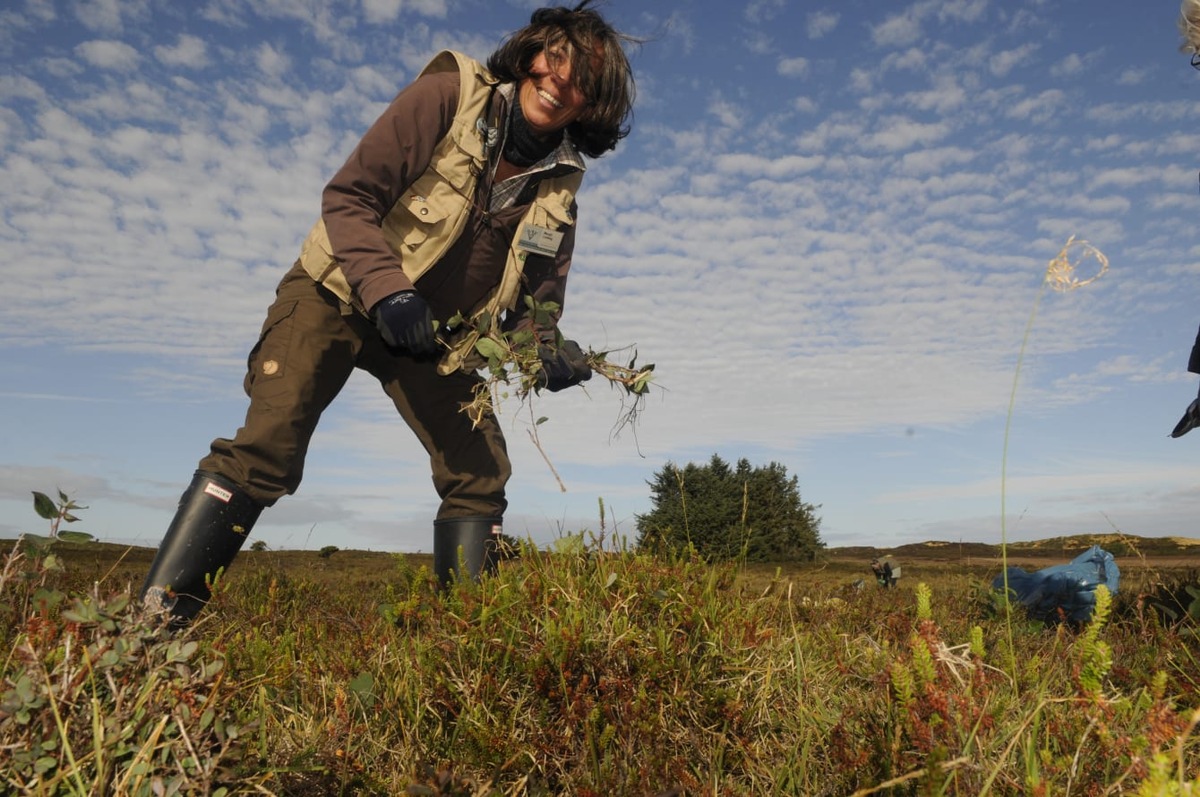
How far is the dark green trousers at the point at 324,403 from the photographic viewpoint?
353cm

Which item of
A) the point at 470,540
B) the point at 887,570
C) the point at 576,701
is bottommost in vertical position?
the point at 576,701

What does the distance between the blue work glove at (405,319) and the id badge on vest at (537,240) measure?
2.69ft

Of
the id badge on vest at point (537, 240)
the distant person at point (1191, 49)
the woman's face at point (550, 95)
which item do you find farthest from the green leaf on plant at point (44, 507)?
the distant person at point (1191, 49)

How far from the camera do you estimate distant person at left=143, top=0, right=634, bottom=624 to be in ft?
11.4

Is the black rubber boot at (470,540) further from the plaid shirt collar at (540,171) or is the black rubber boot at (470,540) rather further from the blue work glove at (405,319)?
the plaid shirt collar at (540,171)

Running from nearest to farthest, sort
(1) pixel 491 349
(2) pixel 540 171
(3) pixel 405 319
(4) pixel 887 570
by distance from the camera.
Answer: (3) pixel 405 319
(1) pixel 491 349
(2) pixel 540 171
(4) pixel 887 570

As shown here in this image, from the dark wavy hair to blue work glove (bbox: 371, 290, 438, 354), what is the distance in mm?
1305

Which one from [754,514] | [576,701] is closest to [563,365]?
[576,701]

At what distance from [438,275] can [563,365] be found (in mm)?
772

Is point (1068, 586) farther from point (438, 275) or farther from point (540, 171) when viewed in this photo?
point (438, 275)

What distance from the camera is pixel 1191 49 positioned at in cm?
474

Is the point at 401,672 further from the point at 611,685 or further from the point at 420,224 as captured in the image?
the point at 420,224

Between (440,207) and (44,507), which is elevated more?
(440,207)

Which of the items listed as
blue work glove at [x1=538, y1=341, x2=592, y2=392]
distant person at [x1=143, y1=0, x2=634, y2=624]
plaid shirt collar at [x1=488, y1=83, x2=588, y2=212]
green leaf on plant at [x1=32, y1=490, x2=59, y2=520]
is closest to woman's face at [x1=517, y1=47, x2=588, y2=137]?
distant person at [x1=143, y1=0, x2=634, y2=624]
